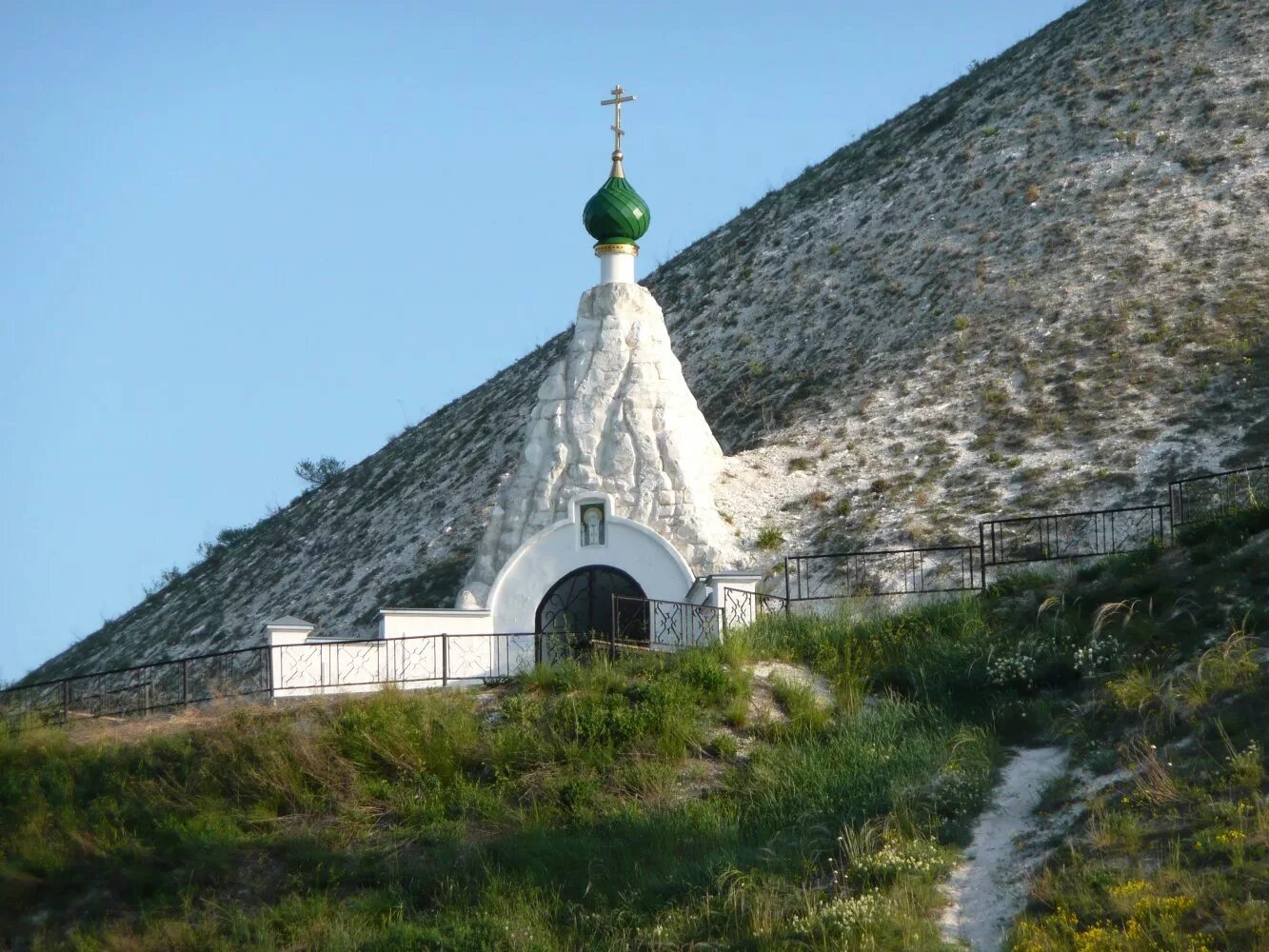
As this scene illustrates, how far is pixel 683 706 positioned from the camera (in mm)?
18344

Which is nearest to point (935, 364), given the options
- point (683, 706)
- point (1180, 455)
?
point (1180, 455)

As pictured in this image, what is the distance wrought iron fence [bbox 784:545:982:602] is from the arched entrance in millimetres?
2437

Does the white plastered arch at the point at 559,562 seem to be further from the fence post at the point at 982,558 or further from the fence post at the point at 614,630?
the fence post at the point at 982,558

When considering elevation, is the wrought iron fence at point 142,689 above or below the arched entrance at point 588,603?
below

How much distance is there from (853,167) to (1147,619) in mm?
23429

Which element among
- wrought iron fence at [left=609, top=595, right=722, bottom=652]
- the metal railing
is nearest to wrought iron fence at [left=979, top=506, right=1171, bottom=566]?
the metal railing

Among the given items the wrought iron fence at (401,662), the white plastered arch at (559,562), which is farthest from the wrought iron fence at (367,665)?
the white plastered arch at (559,562)

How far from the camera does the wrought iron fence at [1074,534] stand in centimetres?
2292

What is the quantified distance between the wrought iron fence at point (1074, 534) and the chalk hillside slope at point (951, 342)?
761 millimetres

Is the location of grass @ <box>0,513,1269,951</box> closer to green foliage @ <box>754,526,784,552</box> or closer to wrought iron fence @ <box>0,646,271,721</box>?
wrought iron fence @ <box>0,646,271,721</box>

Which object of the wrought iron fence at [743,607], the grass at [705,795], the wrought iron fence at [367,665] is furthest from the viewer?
the wrought iron fence at [743,607]

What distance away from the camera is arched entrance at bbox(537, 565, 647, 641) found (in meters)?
21.5

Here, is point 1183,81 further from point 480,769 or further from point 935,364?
point 480,769

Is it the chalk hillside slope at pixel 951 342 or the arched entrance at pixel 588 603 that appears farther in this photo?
the chalk hillside slope at pixel 951 342
